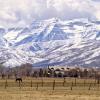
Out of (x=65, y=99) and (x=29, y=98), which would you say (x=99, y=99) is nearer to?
(x=65, y=99)

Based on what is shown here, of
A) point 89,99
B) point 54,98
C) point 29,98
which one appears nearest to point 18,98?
point 29,98

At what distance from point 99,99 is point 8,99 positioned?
11559 mm

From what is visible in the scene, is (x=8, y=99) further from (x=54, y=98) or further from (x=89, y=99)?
(x=89, y=99)

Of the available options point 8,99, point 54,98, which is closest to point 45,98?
point 54,98

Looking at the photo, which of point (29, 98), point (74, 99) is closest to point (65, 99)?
point (74, 99)

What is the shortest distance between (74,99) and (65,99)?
3.65ft

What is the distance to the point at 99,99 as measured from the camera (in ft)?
179

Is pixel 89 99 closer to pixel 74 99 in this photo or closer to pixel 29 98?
pixel 74 99

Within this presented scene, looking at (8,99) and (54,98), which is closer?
(8,99)

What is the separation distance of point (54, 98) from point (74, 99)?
9.56ft

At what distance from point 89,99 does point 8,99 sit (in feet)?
33.9

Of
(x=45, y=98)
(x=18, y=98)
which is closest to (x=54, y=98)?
(x=45, y=98)

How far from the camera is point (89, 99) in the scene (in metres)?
54.4

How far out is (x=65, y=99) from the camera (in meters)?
53.7
